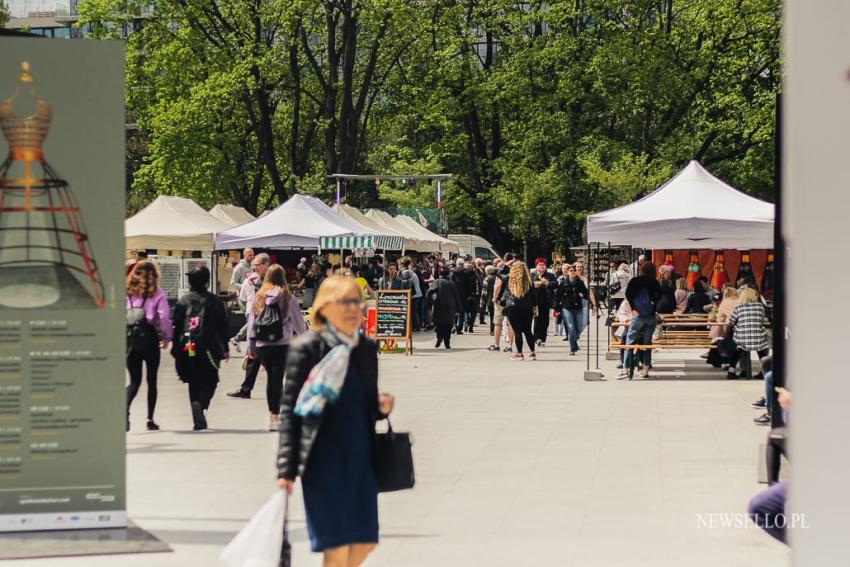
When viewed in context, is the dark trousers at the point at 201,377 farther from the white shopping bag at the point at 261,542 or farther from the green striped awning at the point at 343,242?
the green striped awning at the point at 343,242

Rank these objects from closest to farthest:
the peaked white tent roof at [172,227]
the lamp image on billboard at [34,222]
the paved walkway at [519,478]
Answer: the paved walkway at [519,478]
the lamp image on billboard at [34,222]
the peaked white tent roof at [172,227]

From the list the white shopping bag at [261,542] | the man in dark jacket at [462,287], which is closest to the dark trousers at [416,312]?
the man in dark jacket at [462,287]

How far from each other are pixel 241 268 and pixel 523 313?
16.6ft

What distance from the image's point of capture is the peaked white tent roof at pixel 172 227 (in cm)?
2912

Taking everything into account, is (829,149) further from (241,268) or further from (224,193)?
(224,193)

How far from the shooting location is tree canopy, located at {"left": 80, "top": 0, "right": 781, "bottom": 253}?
138ft

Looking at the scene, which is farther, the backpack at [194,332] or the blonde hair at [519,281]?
the blonde hair at [519,281]

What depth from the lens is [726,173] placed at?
4847 centimetres

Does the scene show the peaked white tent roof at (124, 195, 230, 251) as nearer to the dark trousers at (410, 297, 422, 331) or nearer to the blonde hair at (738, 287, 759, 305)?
the dark trousers at (410, 297, 422, 331)

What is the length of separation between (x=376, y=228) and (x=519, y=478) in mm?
25878

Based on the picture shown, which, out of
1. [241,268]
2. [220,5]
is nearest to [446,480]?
[241,268]

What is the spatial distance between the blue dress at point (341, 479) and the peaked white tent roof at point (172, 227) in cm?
2384

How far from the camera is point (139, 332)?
42.8ft

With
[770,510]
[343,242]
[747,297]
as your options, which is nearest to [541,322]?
[343,242]
